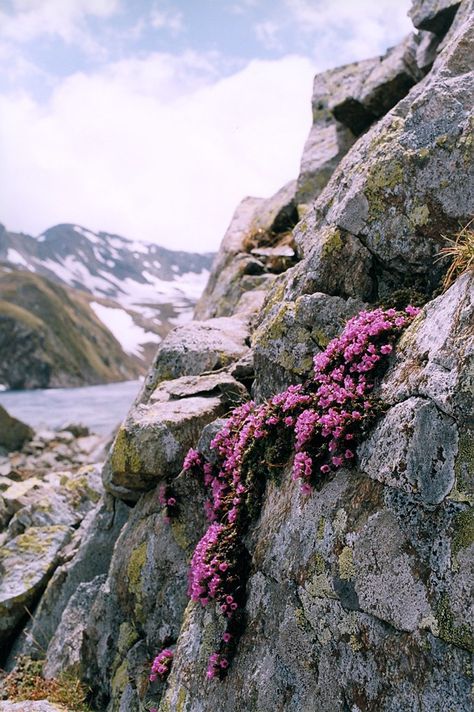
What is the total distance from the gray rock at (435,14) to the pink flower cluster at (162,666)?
20.2 meters

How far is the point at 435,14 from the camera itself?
60.1 ft

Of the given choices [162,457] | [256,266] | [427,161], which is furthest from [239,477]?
[256,266]

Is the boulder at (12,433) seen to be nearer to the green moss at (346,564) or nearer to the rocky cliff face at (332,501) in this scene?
the rocky cliff face at (332,501)

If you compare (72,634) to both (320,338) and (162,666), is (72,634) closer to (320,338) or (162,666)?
(162,666)

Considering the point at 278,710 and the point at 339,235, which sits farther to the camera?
the point at 339,235

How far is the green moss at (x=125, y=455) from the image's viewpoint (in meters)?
11.6

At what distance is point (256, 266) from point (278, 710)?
14.9 meters

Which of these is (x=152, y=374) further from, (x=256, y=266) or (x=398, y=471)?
(x=398, y=471)

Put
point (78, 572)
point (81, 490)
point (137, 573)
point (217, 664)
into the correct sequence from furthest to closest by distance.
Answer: point (81, 490) < point (78, 572) < point (137, 573) < point (217, 664)

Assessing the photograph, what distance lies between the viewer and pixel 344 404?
26.1 ft

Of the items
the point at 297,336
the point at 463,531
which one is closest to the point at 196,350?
the point at 297,336

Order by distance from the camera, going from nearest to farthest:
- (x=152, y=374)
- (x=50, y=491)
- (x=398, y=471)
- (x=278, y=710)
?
(x=398, y=471)
(x=278, y=710)
(x=152, y=374)
(x=50, y=491)

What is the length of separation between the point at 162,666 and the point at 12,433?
44077 mm

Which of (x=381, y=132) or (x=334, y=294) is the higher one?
(x=381, y=132)
